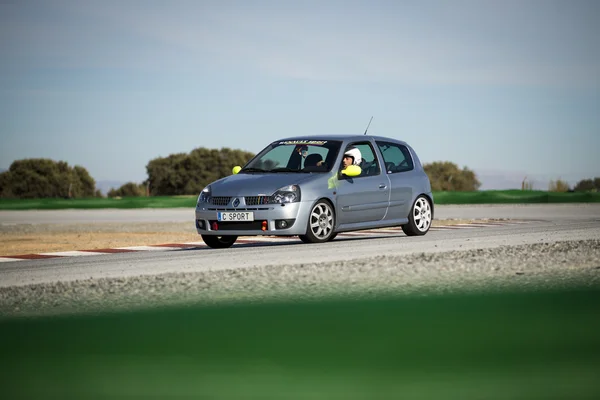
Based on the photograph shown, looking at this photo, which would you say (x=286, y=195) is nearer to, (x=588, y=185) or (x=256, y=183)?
(x=256, y=183)

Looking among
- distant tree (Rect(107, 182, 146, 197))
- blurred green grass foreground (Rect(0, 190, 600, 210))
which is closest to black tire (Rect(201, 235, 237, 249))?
blurred green grass foreground (Rect(0, 190, 600, 210))


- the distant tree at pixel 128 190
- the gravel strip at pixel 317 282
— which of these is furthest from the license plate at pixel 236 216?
the distant tree at pixel 128 190

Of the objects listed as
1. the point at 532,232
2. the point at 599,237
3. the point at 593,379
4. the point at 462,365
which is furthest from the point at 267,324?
the point at 532,232

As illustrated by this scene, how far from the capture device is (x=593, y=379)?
503 cm

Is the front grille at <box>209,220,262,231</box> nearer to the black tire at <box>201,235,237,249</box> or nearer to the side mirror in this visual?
the black tire at <box>201,235,237,249</box>

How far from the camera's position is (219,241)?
15.0 metres

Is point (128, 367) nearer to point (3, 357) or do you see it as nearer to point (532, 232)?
point (3, 357)

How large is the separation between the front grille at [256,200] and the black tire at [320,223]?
74 cm

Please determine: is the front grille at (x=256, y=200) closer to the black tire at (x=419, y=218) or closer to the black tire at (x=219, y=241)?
the black tire at (x=219, y=241)

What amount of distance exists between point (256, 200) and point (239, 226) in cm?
48

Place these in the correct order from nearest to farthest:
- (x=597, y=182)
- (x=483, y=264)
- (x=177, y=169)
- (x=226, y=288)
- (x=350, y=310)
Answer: (x=350, y=310), (x=226, y=288), (x=483, y=264), (x=597, y=182), (x=177, y=169)

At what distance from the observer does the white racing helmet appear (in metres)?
15.0

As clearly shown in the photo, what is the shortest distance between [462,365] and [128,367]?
6.51 feet

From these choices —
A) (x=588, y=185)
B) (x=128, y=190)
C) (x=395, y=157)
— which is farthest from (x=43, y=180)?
(x=395, y=157)
